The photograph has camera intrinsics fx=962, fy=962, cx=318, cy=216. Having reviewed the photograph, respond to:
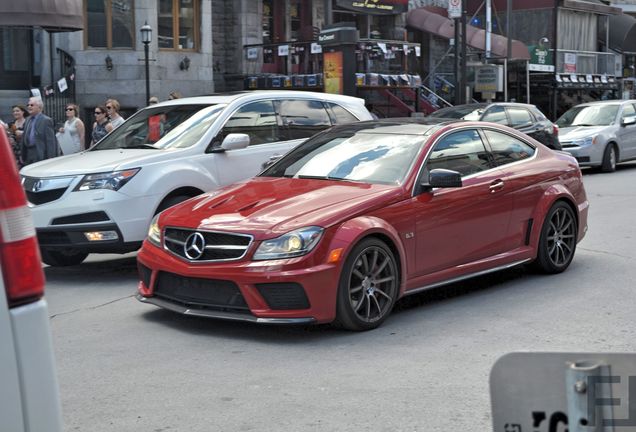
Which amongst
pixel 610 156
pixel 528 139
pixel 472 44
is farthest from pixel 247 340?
pixel 472 44

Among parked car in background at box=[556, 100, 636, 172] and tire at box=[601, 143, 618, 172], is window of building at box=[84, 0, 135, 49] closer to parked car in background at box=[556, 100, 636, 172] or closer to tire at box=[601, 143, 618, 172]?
parked car in background at box=[556, 100, 636, 172]

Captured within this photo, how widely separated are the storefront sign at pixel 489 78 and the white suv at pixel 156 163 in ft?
58.6

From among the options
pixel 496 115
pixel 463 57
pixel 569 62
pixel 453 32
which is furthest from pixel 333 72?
pixel 569 62

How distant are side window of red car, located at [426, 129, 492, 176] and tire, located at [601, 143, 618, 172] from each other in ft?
43.5

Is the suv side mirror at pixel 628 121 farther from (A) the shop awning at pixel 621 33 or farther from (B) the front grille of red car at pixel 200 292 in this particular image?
(A) the shop awning at pixel 621 33

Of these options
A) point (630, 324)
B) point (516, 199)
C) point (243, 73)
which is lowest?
point (630, 324)

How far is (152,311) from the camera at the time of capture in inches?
308

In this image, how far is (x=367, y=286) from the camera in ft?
22.7

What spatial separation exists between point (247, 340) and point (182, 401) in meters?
1.43

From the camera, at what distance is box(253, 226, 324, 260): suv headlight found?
260 inches

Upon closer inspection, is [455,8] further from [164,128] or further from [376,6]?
[164,128]

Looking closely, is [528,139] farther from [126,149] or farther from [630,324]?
[126,149]

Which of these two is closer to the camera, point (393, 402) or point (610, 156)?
point (393, 402)

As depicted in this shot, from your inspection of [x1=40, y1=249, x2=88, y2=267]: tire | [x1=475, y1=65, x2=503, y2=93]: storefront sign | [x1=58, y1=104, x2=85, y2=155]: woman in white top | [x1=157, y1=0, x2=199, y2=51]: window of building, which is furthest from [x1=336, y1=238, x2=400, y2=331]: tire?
[x1=475, y1=65, x2=503, y2=93]: storefront sign
